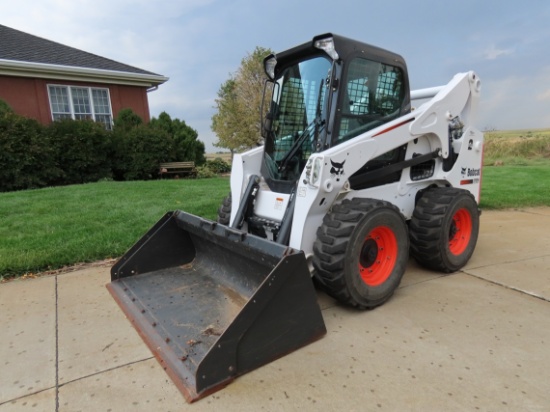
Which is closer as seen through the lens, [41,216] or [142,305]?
[142,305]

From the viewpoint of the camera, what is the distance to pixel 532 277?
3752 mm

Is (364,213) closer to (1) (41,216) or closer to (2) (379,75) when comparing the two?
(2) (379,75)

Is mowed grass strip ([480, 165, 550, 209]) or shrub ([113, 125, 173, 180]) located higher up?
shrub ([113, 125, 173, 180])

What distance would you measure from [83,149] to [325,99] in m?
10.3

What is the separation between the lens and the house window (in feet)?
44.5

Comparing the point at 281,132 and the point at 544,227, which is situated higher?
the point at 281,132

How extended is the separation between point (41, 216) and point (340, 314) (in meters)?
5.34

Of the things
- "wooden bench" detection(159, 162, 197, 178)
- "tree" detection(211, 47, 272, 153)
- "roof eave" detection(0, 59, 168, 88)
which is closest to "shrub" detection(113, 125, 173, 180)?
"wooden bench" detection(159, 162, 197, 178)

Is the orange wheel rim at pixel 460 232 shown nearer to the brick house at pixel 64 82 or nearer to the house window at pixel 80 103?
the house window at pixel 80 103

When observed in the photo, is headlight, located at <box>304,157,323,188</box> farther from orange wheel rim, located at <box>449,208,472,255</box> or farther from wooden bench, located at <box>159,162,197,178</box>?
wooden bench, located at <box>159,162,197,178</box>

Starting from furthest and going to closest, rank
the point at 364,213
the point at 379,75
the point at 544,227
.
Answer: the point at 544,227, the point at 379,75, the point at 364,213

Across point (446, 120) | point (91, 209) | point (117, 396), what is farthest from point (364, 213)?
point (91, 209)

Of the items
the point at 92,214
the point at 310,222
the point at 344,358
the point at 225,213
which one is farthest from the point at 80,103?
the point at 344,358

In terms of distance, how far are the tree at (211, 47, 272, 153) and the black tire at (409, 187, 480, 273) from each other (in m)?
18.2
